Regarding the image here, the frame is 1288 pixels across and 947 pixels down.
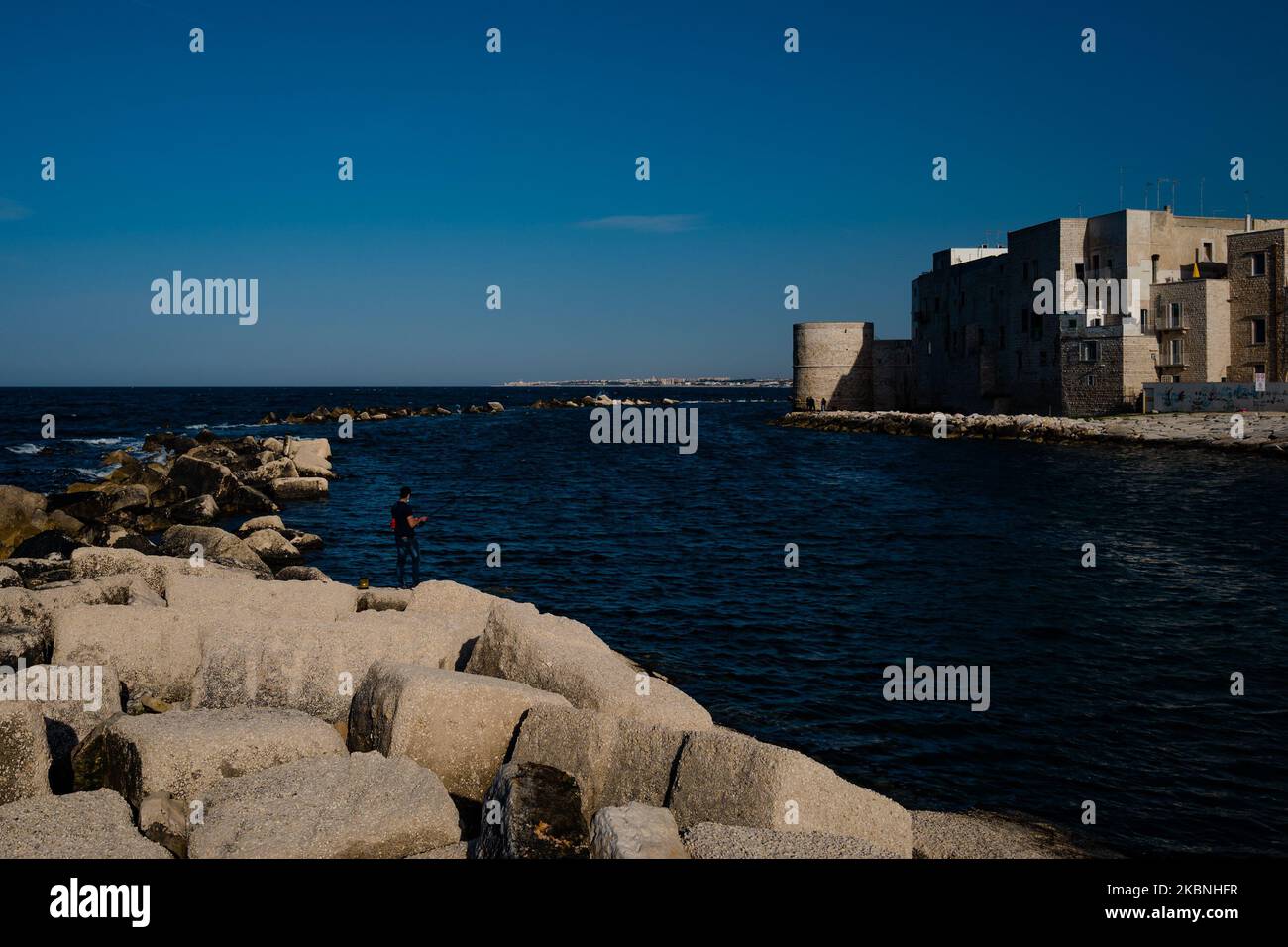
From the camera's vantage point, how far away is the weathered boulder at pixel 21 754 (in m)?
6.50

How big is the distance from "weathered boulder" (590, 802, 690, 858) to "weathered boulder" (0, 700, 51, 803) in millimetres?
4004

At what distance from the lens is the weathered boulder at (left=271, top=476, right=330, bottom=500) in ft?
105

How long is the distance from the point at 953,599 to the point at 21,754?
48.1 feet

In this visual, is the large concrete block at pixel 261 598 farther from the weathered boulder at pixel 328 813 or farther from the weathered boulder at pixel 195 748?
the weathered boulder at pixel 328 813

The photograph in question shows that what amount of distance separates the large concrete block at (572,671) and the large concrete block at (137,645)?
3.08 m

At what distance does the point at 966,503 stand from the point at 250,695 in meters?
25.8

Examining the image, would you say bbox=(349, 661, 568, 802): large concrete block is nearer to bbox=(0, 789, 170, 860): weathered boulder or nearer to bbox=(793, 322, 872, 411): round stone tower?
bbox=(0, 789, 170, 860): weathered boulder

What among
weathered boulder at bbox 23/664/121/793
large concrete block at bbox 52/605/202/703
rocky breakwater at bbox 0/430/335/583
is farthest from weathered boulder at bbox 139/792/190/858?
rocky breakwater at bbox 0/430/335/583

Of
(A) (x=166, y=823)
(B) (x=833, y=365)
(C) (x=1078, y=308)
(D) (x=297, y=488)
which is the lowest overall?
(A) (x=166, y=823)

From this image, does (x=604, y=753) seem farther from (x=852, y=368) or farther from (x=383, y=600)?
(x=852, y=368)

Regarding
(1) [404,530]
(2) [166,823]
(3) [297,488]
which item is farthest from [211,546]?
(3) [297,488]

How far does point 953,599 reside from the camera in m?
17.2

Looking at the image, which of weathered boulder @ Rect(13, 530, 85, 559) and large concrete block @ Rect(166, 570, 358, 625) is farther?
weathered boulder @ Rect(13, 530, 85, 559)

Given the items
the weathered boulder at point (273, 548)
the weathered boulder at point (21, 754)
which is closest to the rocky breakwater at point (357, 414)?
the weathered boulder at point (273, 548)
